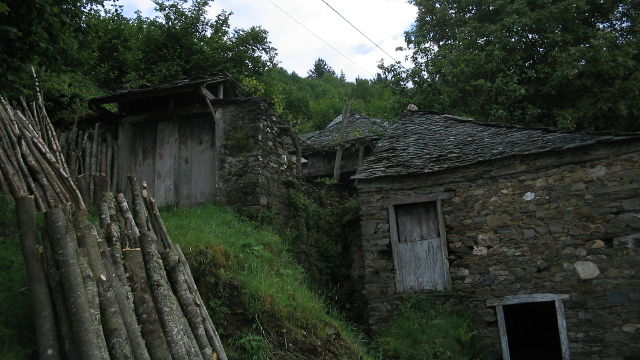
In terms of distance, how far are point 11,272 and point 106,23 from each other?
577 inches

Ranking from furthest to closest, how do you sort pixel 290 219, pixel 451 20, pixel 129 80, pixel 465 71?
pixel 451 20 → pixel 129 80 → pixel 465 71 → pixel 290 219

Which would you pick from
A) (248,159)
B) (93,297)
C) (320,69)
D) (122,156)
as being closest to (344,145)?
(248,159)

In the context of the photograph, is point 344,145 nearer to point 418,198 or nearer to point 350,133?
point 350,133

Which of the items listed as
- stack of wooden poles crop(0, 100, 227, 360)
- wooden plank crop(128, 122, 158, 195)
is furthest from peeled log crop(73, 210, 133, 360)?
wooden plank crop(128, 122, 158, 195)

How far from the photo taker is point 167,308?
4750mm

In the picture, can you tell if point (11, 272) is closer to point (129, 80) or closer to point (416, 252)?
point (416, 252)

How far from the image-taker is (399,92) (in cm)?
1725

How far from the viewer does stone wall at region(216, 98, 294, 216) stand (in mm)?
10047

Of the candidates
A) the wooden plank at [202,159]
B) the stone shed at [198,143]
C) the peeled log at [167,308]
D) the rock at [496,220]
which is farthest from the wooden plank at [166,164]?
the rock at [496,220]

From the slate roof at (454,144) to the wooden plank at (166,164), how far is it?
407 cm

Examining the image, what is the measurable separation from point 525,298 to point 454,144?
11.6 feet

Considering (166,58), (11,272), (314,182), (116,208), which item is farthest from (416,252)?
(166,58)

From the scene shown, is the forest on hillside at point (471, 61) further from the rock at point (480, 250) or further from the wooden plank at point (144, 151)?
the rock at point (480, 250)

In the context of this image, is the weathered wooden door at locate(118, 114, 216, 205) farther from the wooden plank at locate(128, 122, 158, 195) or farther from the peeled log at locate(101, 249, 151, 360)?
the peeled log at locate(101, 249, 151, 360)
